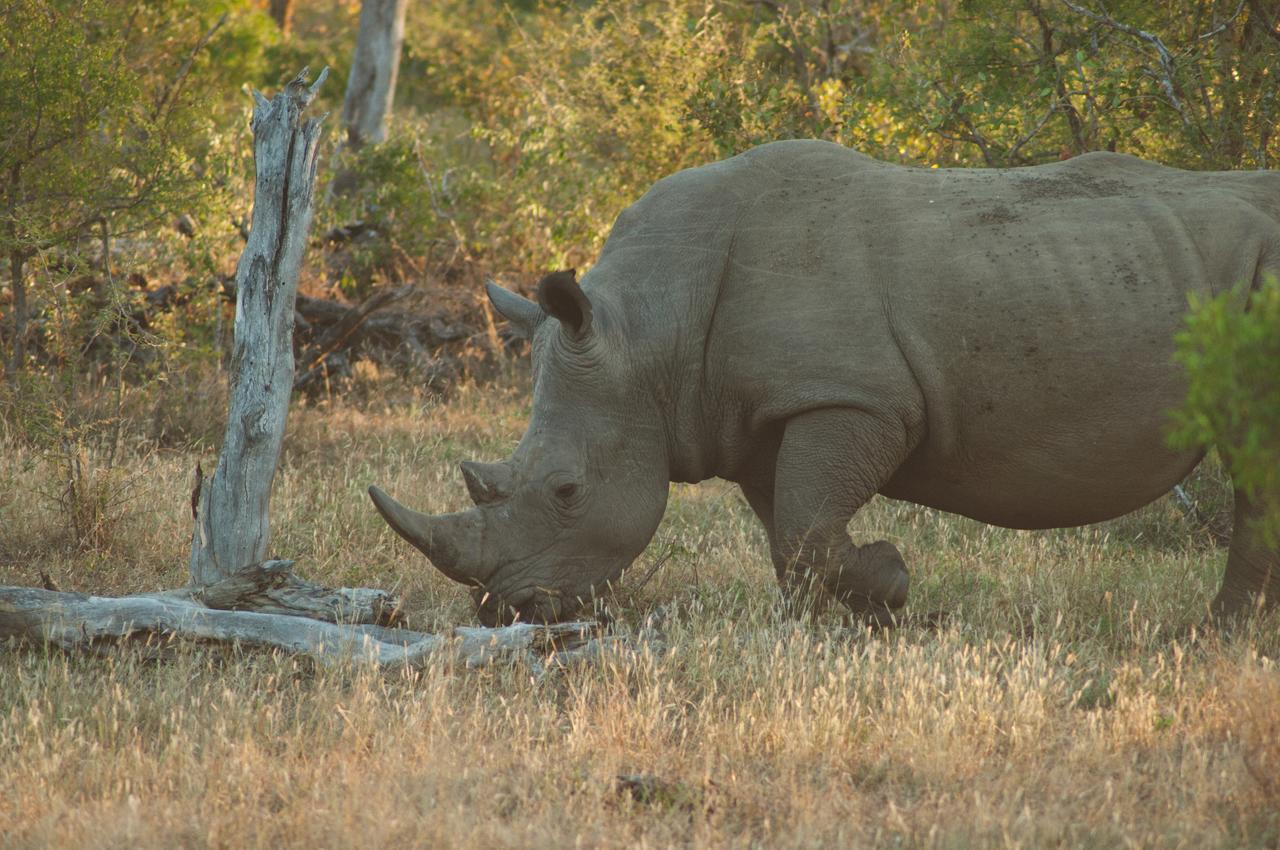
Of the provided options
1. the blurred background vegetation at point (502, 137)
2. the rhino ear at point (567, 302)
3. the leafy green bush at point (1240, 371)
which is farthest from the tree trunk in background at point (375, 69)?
the leafy green bush at point (1240, 371)

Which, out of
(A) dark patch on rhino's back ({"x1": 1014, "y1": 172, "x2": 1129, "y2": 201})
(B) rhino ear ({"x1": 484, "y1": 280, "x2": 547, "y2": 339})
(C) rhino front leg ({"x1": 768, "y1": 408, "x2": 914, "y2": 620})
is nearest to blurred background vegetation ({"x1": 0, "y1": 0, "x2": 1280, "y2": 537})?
(A) dark patch on rhino's back ({"x1": 1014, "y1": 172, "x2": 1129, "y2": 201})

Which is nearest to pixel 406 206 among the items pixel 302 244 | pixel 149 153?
pixel 149 153

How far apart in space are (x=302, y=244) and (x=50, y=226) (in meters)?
3.12

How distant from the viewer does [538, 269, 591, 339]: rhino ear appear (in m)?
5.77

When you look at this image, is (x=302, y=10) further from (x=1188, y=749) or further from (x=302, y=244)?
(x=1188, y=749)

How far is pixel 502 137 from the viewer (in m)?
14.3

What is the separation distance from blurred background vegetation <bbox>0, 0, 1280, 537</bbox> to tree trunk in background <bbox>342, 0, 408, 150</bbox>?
1.48 m

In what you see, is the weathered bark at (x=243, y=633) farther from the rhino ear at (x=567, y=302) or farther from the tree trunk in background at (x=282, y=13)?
the tree trunk in background at (x=282, y=13)

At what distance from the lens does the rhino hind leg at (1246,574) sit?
6.20 meters

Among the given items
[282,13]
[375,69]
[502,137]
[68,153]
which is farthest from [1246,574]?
[282,13]

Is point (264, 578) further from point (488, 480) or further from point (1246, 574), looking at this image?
point (1246, 574)

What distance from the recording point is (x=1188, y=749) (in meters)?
4.90

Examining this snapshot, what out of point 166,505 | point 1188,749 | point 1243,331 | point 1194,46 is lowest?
point 166,505

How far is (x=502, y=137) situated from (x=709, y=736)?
10147 mm
